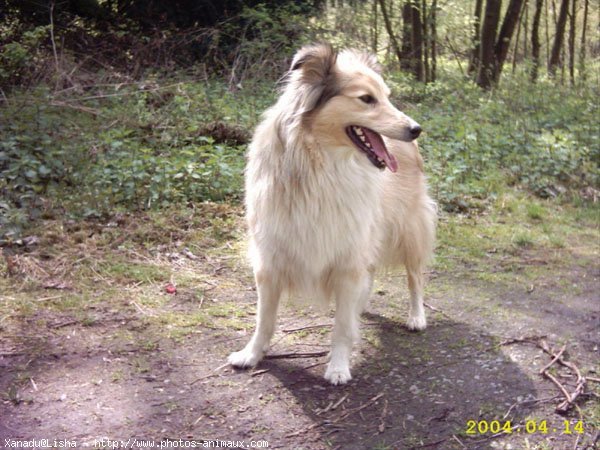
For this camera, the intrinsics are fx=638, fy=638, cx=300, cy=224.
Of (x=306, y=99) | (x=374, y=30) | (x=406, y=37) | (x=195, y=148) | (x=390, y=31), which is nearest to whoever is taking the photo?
(x=306, y=99)

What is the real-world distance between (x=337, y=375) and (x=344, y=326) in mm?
250

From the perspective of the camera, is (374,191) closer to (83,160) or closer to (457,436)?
(457,436)

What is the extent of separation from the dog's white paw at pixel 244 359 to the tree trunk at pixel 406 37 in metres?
10.6

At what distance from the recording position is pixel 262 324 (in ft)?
11.0

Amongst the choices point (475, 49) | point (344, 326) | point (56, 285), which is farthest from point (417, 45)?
point (344, 326)

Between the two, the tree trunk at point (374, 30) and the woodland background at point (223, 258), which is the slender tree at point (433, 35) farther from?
the woodland background at point (223, 258)

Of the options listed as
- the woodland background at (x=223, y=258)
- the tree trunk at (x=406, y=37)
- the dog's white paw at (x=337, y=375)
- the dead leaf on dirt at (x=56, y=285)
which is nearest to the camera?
the woodland background at (x=223, y=258)

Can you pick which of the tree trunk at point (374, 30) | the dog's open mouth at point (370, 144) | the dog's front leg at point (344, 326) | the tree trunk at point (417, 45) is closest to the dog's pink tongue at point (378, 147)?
the dog's open mouth at point (370, 144)

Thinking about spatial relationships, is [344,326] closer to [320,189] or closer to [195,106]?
[320,189]

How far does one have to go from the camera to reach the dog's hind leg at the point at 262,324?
3293 mm

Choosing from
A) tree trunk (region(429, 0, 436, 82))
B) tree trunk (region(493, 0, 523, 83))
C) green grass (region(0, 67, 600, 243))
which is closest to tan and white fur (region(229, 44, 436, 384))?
green grass (region(0, 67, 600, 243))

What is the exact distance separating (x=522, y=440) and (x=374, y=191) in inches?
54.0

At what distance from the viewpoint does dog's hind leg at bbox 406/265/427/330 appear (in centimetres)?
392

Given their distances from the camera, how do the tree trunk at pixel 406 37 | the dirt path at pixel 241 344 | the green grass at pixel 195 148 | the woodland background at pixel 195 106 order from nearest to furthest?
the dirt path at pixel 241 344 < the green grass at pixel 195 148 < the woodland background at pixel 195 106 < the tree trunk at pixel 406 37
